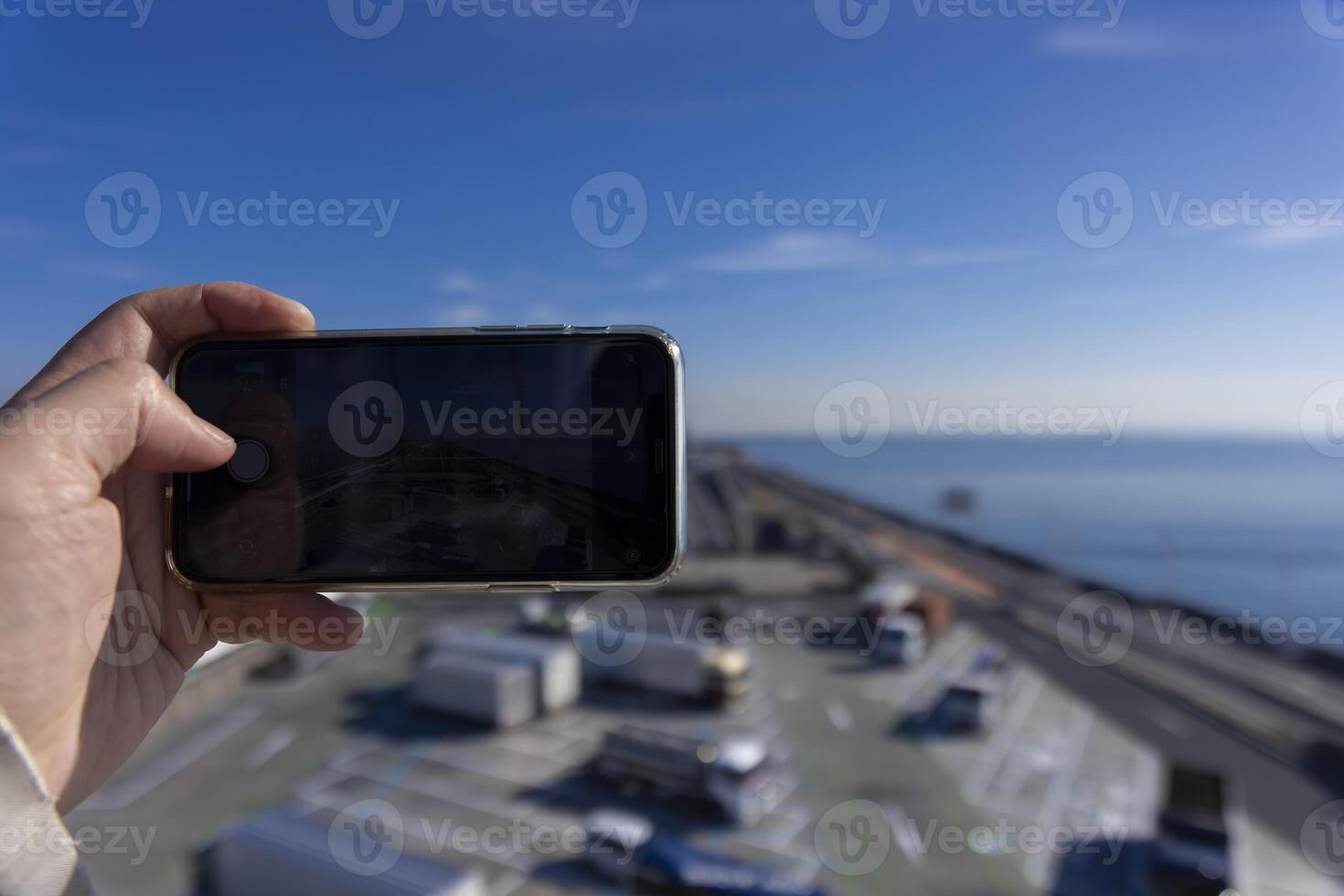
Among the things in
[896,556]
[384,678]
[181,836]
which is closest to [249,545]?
[181,836]

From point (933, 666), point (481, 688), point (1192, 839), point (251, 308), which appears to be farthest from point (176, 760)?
point (1192, 839)

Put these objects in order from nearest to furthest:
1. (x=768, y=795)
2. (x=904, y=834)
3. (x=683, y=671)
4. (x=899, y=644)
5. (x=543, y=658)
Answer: (x=904, y=834) → (x=768, y=795) → (x=543, y=658) → (x=683, y=671) → (x=899, y=644)

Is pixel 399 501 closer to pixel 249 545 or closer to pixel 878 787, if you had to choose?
pixel 249 545

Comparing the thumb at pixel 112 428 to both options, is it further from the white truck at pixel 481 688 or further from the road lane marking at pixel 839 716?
the road lane marking at pixel 839 716

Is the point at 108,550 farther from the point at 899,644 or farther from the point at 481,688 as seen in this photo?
the point at 899,644

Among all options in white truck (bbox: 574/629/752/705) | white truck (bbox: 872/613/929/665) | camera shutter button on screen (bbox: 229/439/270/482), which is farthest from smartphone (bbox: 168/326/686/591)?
white truck (bbox: 872/613/929/665)

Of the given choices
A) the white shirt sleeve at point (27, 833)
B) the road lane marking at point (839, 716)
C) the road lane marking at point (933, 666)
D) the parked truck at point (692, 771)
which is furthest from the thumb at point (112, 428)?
the road lane marking at point (933, 666)

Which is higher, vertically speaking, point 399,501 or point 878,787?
point 399,501

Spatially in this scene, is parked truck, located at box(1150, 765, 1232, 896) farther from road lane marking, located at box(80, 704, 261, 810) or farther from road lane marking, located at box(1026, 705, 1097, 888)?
road lane marking, located at box(80, 704, 261, 810)
